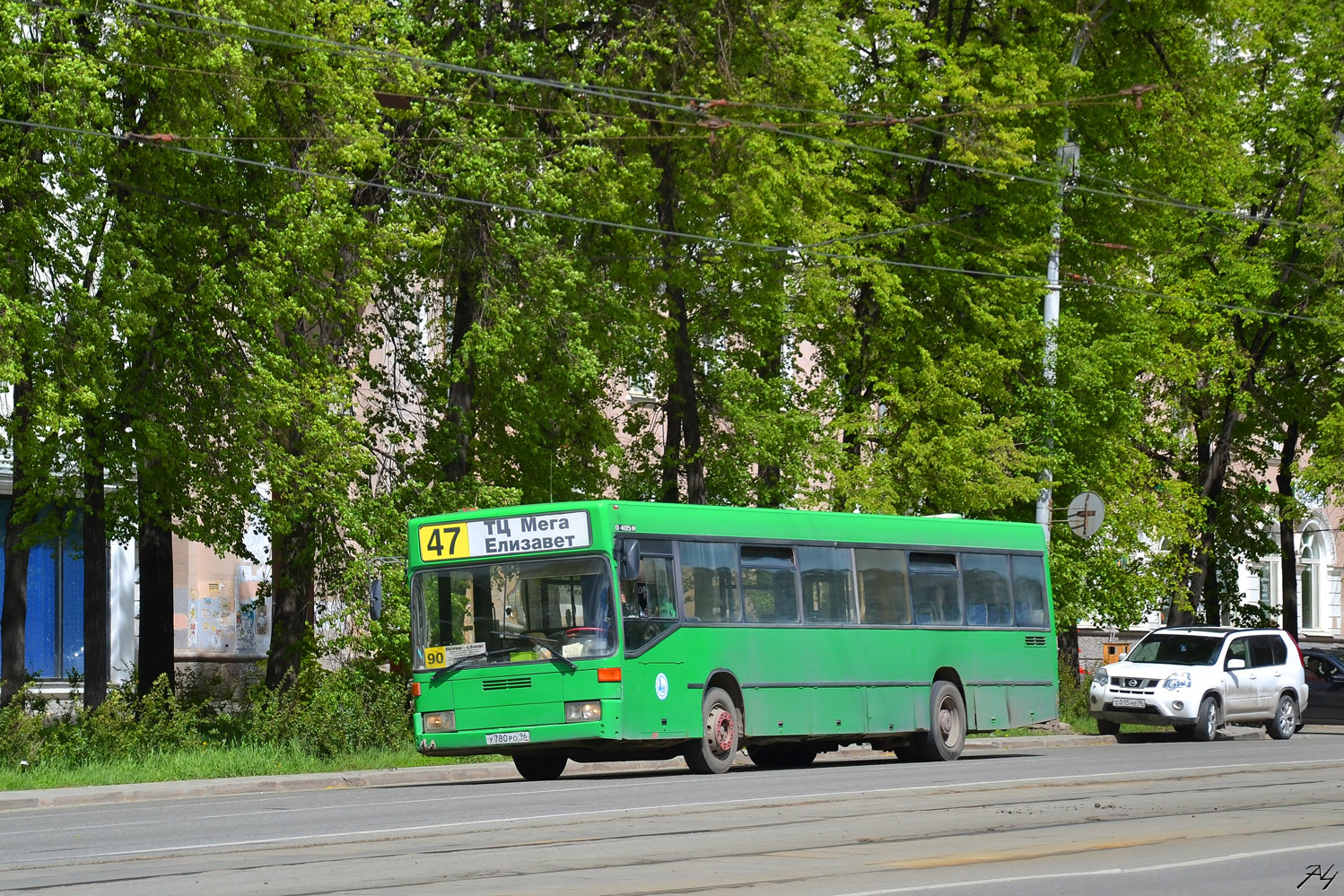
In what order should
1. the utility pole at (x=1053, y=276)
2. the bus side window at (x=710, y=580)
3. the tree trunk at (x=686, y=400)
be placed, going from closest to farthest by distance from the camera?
the bus side window at (x=710, y=580) → the tree trunk at (x=686, y=400) → the utility pole at (x=1053, y=276)

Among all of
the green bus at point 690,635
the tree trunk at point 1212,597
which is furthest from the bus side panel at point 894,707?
the tree trunk at point 1212,597

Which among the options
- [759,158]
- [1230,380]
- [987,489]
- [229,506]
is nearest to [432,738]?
[229,506]

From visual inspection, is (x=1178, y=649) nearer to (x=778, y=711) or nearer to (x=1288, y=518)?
(x=778, y=711)

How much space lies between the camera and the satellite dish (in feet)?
99.7

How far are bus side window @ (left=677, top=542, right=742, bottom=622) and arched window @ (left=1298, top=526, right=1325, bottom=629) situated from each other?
150 ft

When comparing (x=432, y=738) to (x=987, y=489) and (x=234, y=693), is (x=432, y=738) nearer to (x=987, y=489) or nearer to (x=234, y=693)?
(x=234, y=693)

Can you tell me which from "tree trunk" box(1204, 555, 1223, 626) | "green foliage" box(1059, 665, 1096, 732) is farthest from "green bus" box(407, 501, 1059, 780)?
"tree trunk" box(1204, 555, 1223, 626)

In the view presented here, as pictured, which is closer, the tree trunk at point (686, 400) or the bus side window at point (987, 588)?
the bus side window at point (987, 588)

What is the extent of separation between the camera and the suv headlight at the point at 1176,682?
29.7 meters

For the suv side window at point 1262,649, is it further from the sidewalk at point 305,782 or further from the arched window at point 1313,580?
the arched window at point 1313,580

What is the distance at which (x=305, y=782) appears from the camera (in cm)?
2077

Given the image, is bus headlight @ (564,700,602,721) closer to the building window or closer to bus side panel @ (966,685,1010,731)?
bus side panel @ (966,685,1010,731)

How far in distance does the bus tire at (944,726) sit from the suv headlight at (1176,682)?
6.39 meters

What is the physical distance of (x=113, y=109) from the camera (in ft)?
72.7
